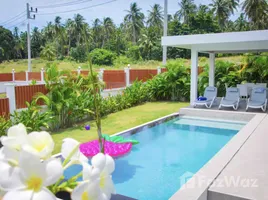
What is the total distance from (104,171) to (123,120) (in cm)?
1002

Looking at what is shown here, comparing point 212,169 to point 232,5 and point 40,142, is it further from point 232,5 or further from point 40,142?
point 232,5

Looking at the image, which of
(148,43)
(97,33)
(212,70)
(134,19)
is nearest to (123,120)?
(212,70)

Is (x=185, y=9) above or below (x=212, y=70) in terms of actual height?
above

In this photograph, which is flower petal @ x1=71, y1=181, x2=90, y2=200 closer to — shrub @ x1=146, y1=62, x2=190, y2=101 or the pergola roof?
the pergola roof

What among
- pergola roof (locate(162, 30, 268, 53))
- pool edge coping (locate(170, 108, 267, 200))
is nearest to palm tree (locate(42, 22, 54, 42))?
pergola roof (locate(162, 30, 268, 53))

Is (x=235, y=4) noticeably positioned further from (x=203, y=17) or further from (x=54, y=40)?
(x=54, y=40)

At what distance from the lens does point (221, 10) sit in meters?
46.8

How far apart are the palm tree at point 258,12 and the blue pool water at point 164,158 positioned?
35.2 meters

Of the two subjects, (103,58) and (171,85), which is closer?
(171,85)

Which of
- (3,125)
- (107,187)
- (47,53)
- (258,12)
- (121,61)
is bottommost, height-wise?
(3,125)

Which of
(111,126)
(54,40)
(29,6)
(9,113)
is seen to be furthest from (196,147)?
(54,40)

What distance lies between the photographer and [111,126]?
993 centimetres

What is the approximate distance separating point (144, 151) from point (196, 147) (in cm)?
162

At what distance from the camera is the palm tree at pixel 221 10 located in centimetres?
4678
